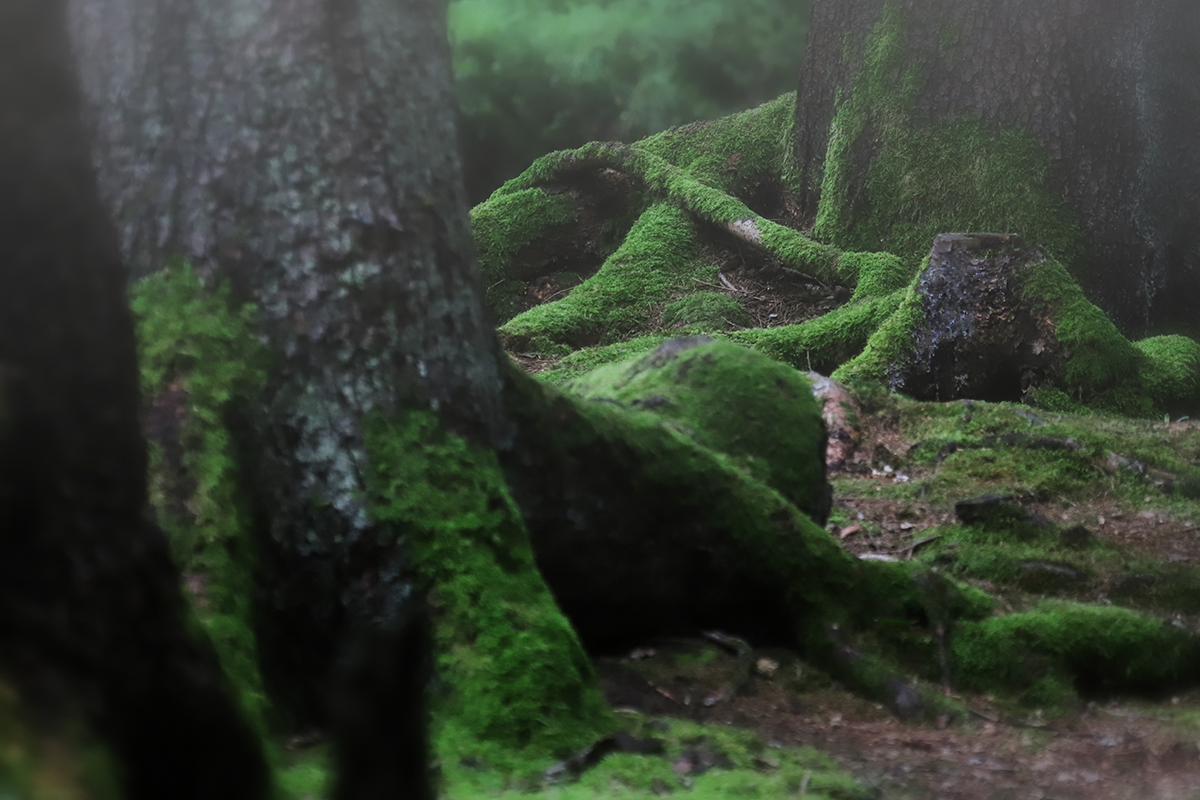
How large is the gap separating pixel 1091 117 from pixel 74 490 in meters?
8.87

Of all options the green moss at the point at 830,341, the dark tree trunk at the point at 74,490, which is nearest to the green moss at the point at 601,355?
the green moss at the point at 830,341

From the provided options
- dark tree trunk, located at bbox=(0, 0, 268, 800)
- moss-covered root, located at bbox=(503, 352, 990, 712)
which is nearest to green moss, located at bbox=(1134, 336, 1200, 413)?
moss-covered root, located at bbox=(503, 352, 990, 712)

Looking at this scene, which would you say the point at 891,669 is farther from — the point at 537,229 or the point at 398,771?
the point at 537,229

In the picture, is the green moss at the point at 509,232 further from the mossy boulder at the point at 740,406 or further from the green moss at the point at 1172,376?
the mossy boulder at the point at 740,406

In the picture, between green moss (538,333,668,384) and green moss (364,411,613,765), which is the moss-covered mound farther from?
green moss (364,411,613,765)

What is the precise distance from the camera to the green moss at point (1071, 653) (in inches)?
135

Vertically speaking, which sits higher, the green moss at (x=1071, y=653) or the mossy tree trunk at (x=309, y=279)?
the mossy tree trunk at (x=309, y=279)

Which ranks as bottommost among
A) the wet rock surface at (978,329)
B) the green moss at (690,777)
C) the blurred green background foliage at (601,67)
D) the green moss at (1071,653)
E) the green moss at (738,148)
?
the green moss at (1071,653)

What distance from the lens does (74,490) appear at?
121 cm

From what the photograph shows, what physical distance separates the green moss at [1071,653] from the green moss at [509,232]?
862cm

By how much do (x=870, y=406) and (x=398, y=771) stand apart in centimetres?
631

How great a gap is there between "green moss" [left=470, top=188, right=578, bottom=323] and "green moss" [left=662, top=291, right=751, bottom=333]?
2.54 m

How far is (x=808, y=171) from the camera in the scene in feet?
34.9

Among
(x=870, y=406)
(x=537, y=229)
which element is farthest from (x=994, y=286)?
(x=537, y=229)
